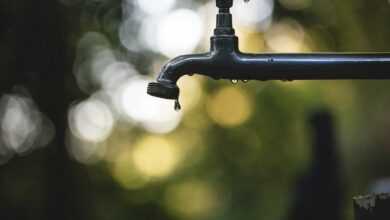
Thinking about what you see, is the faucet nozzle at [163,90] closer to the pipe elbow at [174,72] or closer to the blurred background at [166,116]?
the pipe elbow at [174,72]

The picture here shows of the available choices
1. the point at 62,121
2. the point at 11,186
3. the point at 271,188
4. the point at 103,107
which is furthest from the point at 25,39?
the point at 271,188

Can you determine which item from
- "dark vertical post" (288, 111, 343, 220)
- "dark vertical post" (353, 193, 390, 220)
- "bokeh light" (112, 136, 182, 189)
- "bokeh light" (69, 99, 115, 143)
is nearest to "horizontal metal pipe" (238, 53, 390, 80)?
"dark vertical post" (353, 193, 390, 220)

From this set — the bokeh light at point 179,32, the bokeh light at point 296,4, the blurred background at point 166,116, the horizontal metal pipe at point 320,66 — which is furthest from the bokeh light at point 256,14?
the horizontal metal pipe at point 320,66

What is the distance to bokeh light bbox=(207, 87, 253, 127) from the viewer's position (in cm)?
1387

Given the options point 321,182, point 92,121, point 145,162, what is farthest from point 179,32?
point 321,182

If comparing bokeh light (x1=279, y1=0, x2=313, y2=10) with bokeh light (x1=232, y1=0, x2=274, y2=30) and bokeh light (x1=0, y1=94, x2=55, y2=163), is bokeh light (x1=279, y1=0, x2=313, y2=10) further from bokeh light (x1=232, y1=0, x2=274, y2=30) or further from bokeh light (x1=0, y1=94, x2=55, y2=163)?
bokeh light (x1=0, y1=94, x2=55, y2=163)

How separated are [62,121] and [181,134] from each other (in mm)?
7789

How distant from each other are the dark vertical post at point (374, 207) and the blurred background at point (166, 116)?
2.54 m

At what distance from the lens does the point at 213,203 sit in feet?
51.5

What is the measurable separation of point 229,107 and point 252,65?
12.7m

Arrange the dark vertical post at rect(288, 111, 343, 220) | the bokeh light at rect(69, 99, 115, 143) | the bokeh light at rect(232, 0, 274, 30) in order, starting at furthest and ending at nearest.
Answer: the bokeh light at rect(69, 99, 115, 143)
the bokeh light at rect(232, 0, 274, 30)
the dark vertical post at rect(288, 111, 343, 220)

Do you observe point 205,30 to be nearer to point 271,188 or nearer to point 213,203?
point 271,188

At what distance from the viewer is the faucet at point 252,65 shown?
128 cm

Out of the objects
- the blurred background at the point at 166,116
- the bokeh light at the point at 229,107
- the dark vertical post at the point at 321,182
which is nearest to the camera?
the dark vertical post at the point at 321,182
